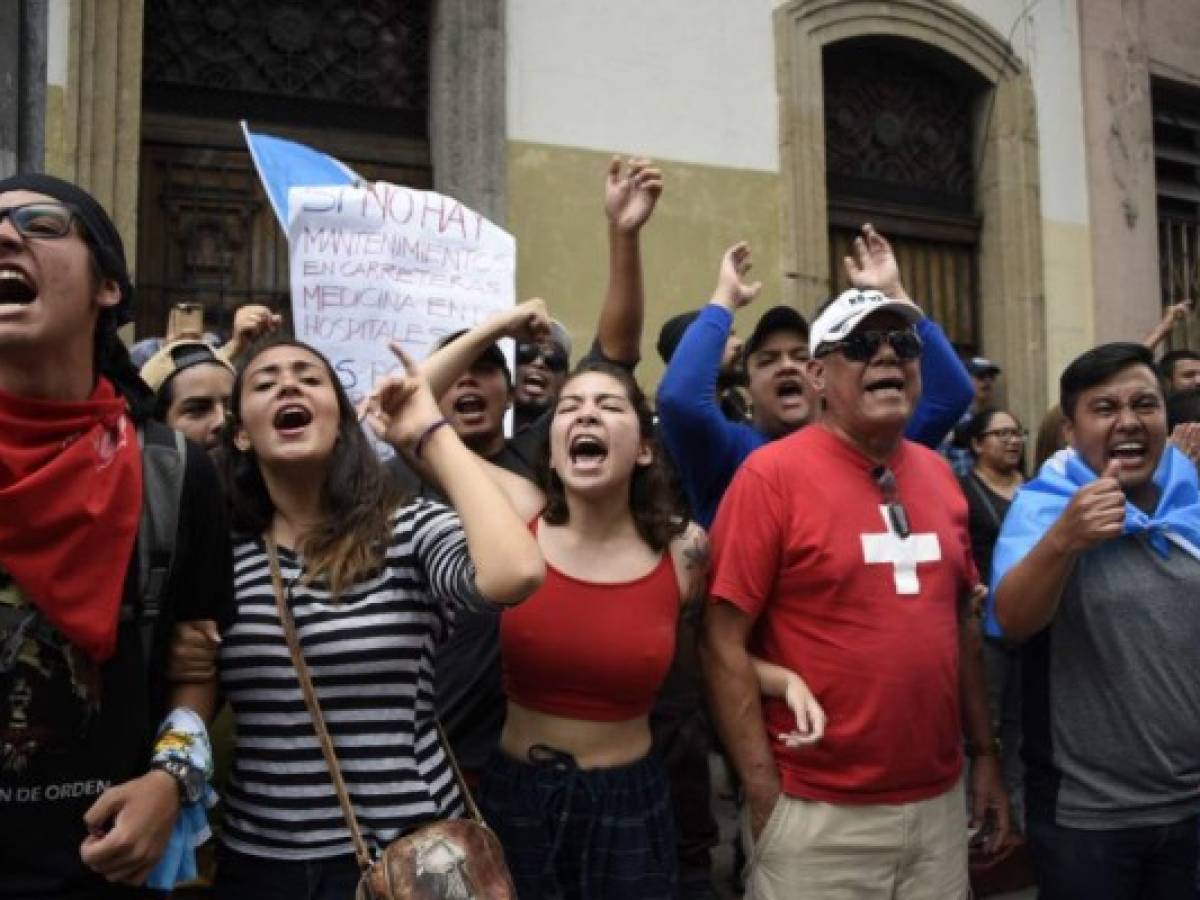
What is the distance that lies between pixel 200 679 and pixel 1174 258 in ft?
32.7

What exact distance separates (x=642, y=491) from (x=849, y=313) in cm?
68

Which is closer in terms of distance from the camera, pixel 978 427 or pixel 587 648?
pixel 587 648

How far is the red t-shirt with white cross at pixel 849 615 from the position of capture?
107 inches

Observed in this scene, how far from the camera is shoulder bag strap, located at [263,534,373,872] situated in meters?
2.23

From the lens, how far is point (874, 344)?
2965 mm

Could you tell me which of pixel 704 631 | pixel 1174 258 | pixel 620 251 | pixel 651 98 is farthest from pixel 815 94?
pixel 704 631

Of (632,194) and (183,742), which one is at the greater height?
(632,194)

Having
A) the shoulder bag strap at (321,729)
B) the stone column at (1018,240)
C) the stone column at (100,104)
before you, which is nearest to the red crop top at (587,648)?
the shoulder bag strap at (321,729)

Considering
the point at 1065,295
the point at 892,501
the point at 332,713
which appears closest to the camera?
the point at 332,713

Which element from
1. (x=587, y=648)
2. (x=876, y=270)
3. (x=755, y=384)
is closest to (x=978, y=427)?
(x=755, y=384)

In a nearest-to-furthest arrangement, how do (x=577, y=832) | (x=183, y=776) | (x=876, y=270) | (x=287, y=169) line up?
(x=183, y=776) < (x=577, y=832) < (x=876, y=270) < (x=287, y=169)

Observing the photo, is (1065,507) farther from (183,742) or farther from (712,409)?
(183,742)

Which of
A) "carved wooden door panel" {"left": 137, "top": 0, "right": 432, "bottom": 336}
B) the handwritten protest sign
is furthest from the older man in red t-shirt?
"carved wooden door panel" {"left": 137, "top": 0, "right": 432, "bottom": 336}

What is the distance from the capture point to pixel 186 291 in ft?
21.6
